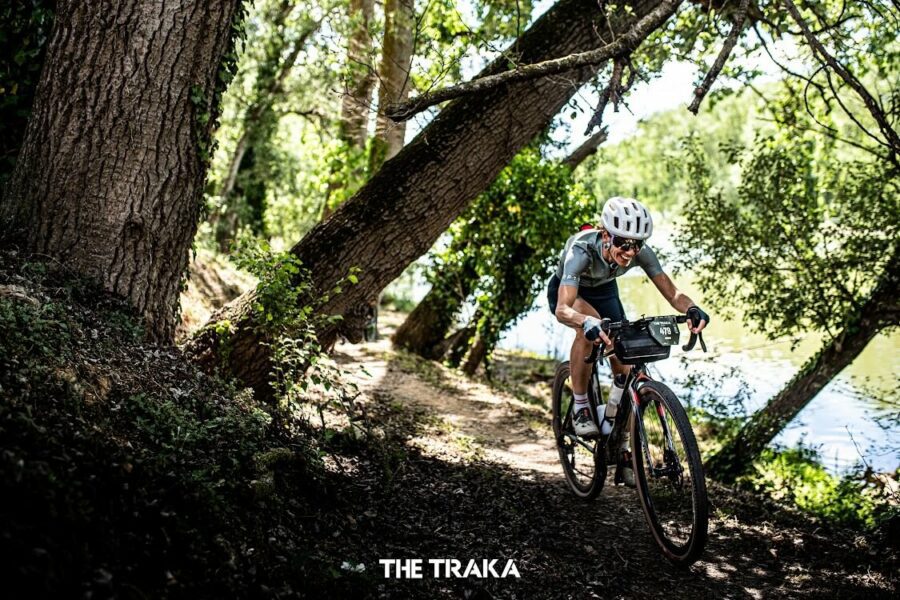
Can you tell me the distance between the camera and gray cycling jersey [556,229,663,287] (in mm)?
4859

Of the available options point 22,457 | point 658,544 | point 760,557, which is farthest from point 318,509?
point 760,557

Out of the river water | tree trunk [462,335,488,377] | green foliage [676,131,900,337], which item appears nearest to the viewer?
green foliage [676,131,900,337]

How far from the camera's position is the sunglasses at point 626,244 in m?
4.70

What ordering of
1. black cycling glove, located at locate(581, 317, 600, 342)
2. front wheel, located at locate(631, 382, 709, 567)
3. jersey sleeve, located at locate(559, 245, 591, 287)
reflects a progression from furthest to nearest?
jersey sleeve, located at locate(559, 245, 591, 287) < black cycling glove, located at locate(581, 317, 600, 342) < front wheel, located at locate(631, 382, 709, 567)

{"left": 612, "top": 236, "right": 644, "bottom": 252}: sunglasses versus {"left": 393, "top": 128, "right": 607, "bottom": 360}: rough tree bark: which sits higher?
{"left": 612, "top": 236, "right": 644, "bottom": 252}: sunglasses

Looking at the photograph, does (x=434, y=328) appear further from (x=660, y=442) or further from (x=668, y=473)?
(x=668, y=473)

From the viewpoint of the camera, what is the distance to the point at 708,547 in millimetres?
4781

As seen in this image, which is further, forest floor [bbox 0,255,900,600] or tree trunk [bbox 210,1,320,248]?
tree trunk [bbox 210,1,320,248]

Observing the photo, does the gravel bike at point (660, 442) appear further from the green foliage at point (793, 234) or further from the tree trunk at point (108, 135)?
the green foliage at point (793, 234)

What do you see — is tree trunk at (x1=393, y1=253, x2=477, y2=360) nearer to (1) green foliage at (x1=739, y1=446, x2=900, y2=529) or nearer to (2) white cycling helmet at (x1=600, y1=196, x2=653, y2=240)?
(1) green foliage at (x1=739, y1=446, x2=900, y2=529)

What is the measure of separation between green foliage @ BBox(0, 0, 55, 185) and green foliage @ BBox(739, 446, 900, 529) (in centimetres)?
724

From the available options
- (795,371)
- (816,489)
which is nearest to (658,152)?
(795,371)

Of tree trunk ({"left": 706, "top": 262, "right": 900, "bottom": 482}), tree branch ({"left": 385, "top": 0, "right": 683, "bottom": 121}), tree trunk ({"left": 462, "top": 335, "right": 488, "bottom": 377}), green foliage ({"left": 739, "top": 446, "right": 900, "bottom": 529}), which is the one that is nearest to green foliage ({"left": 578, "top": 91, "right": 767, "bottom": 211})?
tree trunk ({"left": 462, "top": 335, "right": 488, "bottom": 377})

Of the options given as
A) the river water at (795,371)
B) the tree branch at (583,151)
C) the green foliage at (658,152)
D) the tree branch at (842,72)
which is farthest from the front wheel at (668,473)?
the green foliage at (658,152)
